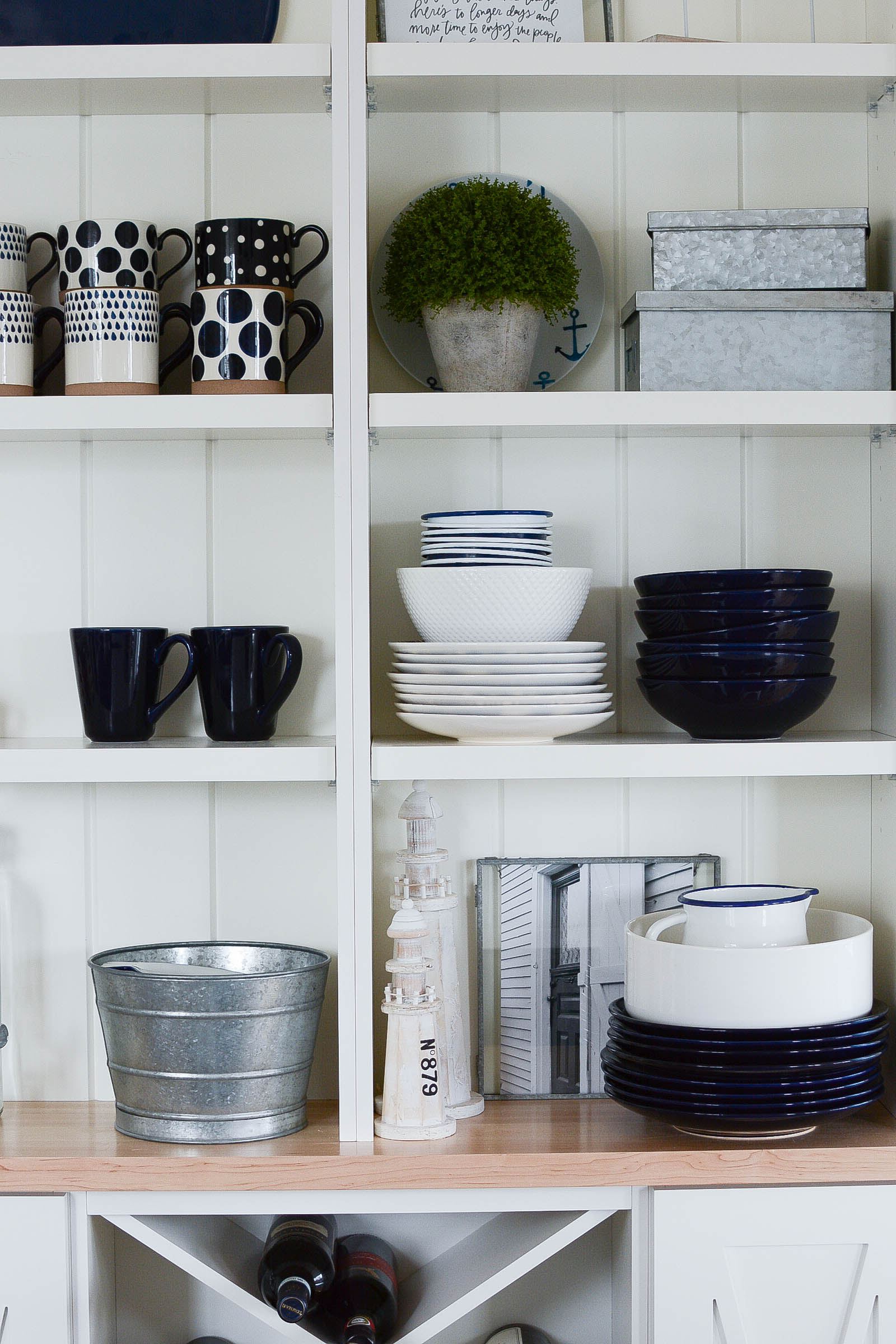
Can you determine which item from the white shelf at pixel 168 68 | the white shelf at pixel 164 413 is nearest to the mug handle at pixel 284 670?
the white shelf at pixel 164 413

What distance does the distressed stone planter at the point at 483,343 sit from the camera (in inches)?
51.0

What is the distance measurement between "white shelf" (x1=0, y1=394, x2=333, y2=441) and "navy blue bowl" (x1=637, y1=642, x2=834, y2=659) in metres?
0.44

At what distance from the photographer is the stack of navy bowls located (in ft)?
4.15

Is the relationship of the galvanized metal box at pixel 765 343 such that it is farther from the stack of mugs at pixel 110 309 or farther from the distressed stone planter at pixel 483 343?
the stack of mugs at pixel 110 309

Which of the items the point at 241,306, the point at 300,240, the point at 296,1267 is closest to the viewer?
the point at 296,1267

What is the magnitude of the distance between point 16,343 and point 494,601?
588 mm

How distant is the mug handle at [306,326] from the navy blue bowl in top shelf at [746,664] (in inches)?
20.7

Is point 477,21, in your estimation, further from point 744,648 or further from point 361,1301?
point 361,1301

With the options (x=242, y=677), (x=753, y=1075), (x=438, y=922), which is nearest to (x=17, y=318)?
(x=242, y=677)

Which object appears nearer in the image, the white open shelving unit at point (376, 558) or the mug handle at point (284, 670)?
the mug handle at point (284, 670)

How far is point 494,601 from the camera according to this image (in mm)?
1280

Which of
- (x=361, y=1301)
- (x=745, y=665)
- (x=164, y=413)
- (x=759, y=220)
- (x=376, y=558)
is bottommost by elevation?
(x=361, y=1301)

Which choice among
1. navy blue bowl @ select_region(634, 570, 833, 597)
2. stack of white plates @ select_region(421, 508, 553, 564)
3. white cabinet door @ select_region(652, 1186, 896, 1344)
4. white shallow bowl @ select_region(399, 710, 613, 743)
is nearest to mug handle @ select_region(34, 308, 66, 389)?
stack of white plates @ select_region(421, 508, 553, 564)

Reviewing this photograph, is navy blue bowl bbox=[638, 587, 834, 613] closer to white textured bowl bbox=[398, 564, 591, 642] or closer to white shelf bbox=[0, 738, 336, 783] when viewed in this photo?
white textured bowl bbox=[398, 564, 591, 642]
